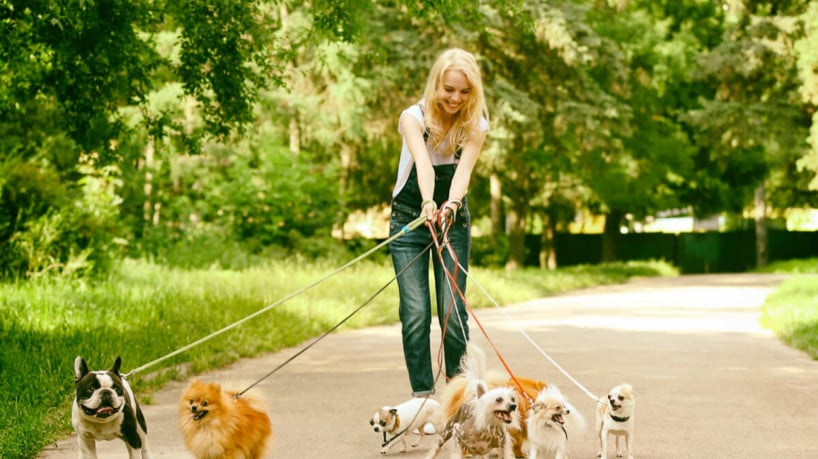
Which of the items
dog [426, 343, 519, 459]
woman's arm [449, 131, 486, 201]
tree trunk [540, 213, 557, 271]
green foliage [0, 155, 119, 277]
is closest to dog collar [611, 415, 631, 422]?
dog [426, 343, 519, 459]

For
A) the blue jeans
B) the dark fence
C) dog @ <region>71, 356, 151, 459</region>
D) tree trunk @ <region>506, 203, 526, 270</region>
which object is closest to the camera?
dog @ <region>71, 356, 151, 459</region>

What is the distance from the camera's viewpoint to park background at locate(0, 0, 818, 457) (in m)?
10.6

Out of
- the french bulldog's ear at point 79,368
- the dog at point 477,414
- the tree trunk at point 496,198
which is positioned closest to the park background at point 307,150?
the tree trunk at point 496,198

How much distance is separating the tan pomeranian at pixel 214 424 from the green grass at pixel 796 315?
8040mm

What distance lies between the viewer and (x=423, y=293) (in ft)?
20.5

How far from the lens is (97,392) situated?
4.84m

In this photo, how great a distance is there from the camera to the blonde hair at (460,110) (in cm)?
581

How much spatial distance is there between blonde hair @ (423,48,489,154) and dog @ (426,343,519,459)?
126 centimetres

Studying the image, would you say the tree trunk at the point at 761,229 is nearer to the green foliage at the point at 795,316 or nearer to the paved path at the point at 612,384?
the green foliage at the point at 795,316

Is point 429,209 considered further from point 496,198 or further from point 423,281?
point 496,198

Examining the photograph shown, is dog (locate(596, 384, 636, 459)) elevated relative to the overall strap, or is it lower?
lower

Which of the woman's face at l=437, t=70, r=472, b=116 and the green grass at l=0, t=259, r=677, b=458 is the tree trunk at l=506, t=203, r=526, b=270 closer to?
the green grass at l=0, t=259, r=677, b=458

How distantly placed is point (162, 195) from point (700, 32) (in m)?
23.3

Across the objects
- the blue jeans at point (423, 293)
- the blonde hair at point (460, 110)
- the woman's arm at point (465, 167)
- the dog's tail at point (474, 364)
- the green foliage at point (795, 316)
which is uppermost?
the blonde hair at point (460, 110)
